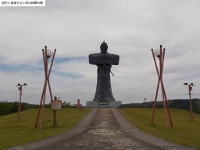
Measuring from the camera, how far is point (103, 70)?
211 feet

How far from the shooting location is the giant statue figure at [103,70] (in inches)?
2475

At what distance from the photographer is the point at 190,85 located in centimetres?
3703

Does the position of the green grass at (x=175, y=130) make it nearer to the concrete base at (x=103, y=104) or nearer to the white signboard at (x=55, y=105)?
the white signboard at (x=55, y=105)

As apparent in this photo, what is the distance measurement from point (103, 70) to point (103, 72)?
52 centimetres

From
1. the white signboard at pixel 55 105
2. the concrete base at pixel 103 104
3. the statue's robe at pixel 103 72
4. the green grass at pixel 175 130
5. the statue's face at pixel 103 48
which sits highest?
the statue's face at pixel 103 48

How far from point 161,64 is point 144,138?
1053 cm

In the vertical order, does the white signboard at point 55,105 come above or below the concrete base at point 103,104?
below

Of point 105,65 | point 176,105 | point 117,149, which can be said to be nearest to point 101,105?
point 105,65

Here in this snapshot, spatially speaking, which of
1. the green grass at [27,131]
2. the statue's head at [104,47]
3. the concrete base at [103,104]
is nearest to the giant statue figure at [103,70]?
the statue's head at [104,47]

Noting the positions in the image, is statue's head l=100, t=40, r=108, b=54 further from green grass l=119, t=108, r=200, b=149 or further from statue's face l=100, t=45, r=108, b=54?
green grass l=119, t=108, r=200, b=149

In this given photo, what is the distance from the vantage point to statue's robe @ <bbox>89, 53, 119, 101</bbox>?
62.8 meters

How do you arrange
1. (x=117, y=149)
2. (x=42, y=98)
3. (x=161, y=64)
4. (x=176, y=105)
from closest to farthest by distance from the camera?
(x=117, y=149), (x=42, y=98), (x=161, y=64), (x=176, y=105)

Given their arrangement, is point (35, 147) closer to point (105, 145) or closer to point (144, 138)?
point (105, 145)

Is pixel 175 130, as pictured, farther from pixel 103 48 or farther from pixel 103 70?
pixel 103 48
